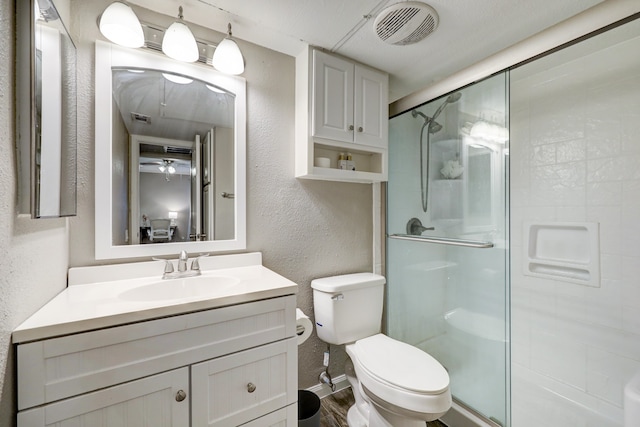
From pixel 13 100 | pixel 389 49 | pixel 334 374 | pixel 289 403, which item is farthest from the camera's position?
pixel 334 374

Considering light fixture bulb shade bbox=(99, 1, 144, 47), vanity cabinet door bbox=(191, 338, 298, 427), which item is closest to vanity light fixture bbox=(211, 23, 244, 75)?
light fixture bulb shade bbox=(99, 1, 144, 47)

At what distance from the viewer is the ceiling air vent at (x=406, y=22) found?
4.01ft

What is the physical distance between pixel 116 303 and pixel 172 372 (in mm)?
289

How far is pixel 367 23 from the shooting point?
1.34 meters

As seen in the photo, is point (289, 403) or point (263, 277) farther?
point (263, 277)

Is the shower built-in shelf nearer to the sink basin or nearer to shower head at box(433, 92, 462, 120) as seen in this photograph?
shower head at box(433, 92, 462, 120)

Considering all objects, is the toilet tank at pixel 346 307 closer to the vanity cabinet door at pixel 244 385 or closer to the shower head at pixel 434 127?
the vanity cabinet door at pixel 244 385

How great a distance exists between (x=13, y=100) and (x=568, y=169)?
96.9 inches

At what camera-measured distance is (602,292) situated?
4.94 feet

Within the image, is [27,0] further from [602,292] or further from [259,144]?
[602,292]

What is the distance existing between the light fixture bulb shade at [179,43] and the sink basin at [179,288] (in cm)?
103

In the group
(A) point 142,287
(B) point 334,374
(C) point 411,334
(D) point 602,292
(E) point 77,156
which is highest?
(E) point 77,156

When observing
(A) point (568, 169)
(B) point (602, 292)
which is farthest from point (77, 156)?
(B) point (602, 292)

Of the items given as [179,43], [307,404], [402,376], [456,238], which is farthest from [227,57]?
[307,404]
